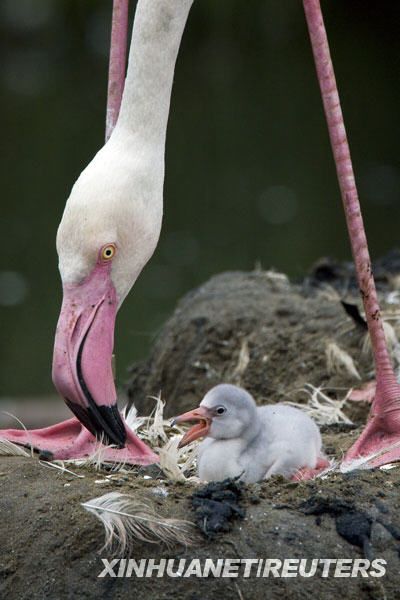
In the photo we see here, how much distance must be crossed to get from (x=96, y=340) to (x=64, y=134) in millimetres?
13824

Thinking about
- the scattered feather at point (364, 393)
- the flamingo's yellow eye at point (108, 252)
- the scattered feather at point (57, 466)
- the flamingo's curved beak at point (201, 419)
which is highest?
the flamingo's yellow eye at point (108, 252)

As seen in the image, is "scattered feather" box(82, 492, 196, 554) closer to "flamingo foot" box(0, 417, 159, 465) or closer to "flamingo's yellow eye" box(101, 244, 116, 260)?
"flamingo foot" box(0, 417, 159, 465)

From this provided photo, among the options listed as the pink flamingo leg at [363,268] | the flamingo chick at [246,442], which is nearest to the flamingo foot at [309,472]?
the flamingo chick at [246,442]

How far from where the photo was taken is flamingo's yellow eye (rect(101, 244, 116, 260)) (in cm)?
440

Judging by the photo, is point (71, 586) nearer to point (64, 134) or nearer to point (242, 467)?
point (242, 467)

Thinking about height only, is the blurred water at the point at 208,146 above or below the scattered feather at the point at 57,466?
above

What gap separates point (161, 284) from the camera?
12625 millimetres

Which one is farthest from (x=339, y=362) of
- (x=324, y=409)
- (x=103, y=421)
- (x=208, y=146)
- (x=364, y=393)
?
(x=208, y=146)

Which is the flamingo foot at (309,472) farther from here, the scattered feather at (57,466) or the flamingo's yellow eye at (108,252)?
the flamingo's yellow eye at (108,252)

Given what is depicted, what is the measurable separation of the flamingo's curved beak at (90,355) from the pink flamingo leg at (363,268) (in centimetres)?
93

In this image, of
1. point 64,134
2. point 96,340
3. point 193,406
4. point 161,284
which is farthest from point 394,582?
point 64,134

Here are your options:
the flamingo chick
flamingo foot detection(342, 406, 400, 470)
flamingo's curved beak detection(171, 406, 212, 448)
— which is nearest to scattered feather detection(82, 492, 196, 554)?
the flamingo chick

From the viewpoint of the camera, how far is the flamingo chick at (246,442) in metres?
4.34

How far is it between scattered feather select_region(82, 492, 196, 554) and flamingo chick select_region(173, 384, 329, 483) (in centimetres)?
59
